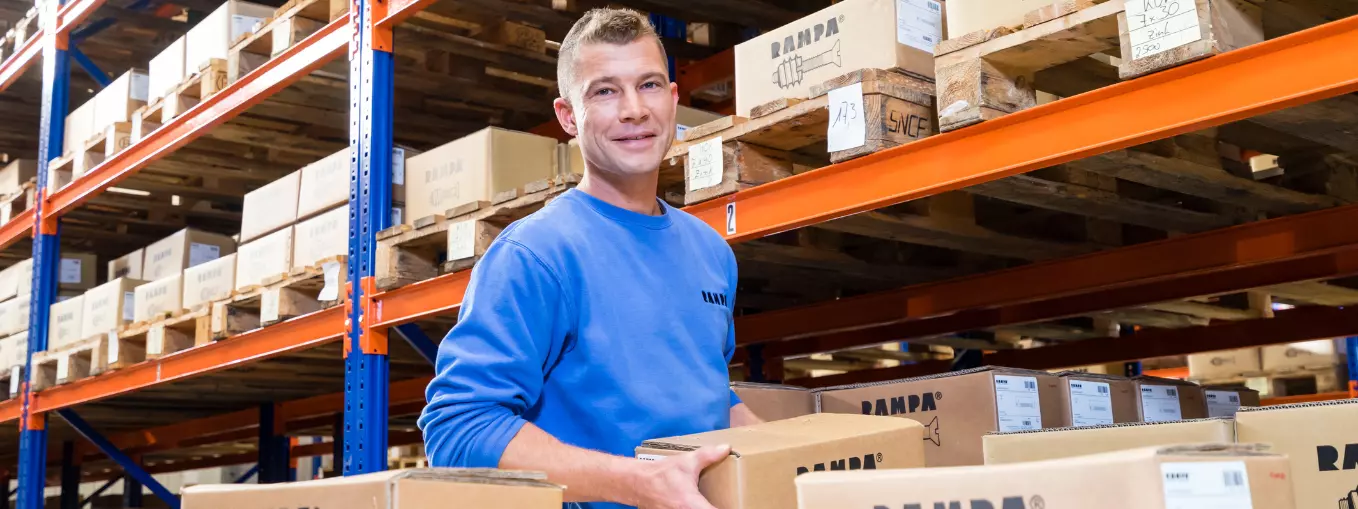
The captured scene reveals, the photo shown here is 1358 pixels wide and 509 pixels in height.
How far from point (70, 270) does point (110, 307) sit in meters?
1.22

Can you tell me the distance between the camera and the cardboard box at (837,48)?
2.87m

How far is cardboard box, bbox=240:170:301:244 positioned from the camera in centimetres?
504

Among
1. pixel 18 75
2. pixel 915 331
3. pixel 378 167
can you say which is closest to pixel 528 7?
pixel 378 167

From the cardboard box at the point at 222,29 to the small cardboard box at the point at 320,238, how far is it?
3.67 ft

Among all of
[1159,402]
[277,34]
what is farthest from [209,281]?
[1159,402]

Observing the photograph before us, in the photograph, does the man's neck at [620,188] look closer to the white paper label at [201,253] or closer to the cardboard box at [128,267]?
the white paper label at [201,253]

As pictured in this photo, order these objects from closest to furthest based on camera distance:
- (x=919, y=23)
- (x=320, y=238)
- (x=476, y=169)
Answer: (x=919, y=23)
(x=476, y=169)
(x=320, y=238)

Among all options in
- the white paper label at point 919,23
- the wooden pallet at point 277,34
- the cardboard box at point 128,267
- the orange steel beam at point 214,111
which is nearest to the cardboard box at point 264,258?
the orange steel beam at point 214,111

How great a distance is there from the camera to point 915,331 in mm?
5316

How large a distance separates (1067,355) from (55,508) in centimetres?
1135

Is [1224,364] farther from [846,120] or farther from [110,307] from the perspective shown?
[110,307]

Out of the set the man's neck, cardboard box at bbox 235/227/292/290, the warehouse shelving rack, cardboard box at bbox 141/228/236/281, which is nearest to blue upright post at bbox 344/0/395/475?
the warehouse shelving rack

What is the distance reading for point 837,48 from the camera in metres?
3.00

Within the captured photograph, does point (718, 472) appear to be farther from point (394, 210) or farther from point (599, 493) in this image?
point (394, 210)
